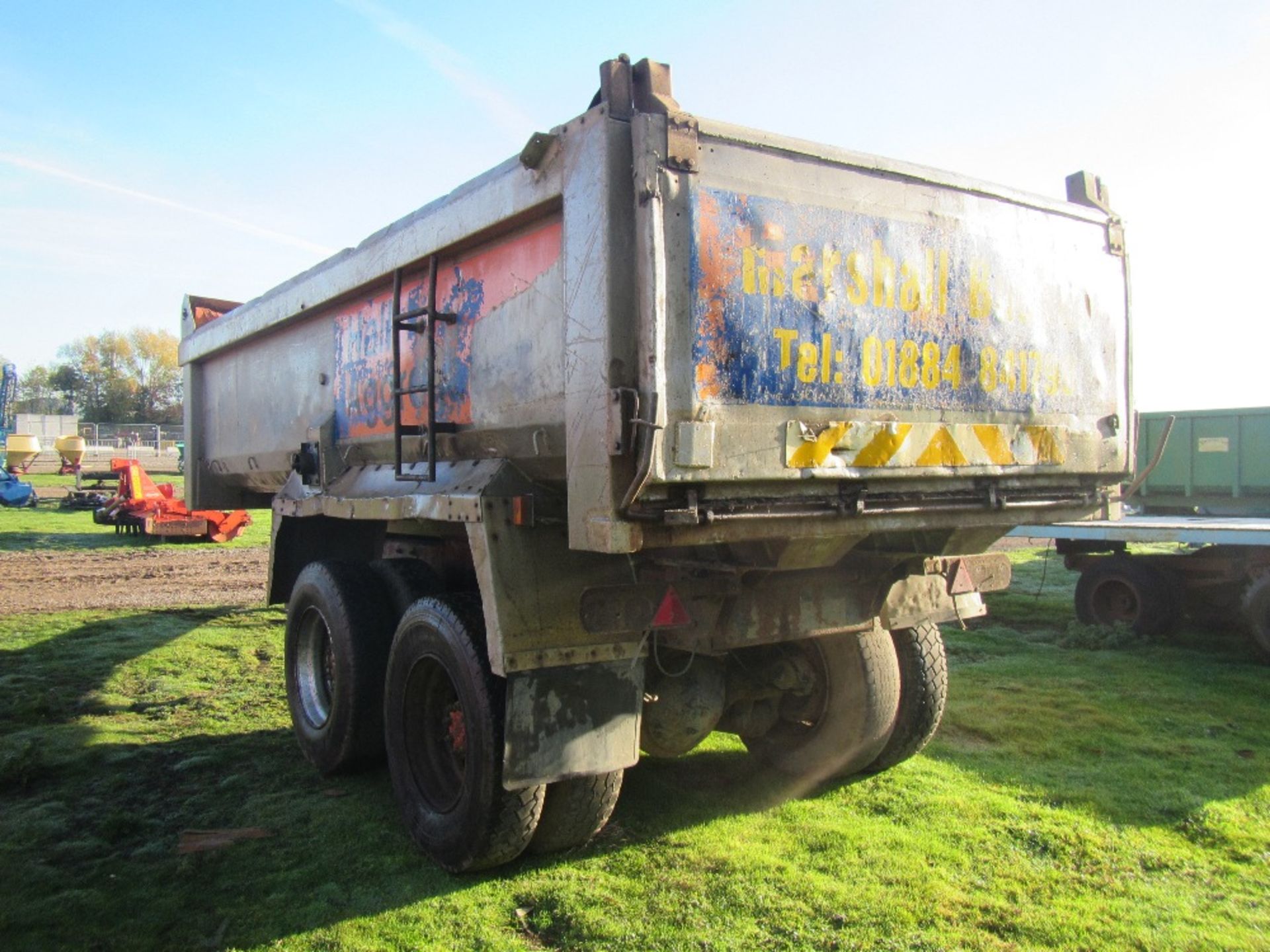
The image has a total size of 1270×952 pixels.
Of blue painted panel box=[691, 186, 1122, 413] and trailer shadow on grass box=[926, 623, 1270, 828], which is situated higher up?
blue painted panel box=[691, 186, 1122, 413]

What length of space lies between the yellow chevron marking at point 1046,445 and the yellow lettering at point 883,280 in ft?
2.77

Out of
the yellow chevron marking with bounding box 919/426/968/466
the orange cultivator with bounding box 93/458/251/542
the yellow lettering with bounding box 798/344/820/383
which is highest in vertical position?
the yellow lettering with bounding box 798/344/820/383

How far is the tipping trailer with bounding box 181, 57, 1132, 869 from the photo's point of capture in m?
3.07

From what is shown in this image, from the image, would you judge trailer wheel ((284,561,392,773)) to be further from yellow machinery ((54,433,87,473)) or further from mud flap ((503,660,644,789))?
yellow machinery ((54,433,87,473))

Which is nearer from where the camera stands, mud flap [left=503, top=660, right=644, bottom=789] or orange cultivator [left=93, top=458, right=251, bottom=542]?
mud flap [left=503, top=660, right=644, bottom=789]

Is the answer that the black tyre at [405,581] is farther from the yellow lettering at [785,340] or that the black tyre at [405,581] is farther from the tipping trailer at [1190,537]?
the tipping trailer at [1190,537]

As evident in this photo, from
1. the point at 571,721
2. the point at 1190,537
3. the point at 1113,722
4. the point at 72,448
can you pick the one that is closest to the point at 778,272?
the point at 571,721

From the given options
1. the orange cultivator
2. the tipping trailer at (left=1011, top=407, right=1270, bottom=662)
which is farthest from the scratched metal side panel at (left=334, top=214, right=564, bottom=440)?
the orange cultivator

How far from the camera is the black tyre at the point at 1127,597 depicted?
8.16 meters

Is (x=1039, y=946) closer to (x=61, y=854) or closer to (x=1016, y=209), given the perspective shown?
(x=1016, y=209)

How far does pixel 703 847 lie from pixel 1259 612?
18.3 ft

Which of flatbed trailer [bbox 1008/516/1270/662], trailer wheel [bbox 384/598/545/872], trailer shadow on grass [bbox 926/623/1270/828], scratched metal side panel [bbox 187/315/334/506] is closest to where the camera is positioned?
trailer wheel [bbox 384/598/545/872]

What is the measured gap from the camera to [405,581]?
455 centimetres

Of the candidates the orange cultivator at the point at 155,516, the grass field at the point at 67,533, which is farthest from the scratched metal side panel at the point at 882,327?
the grass field at the point at 67,533
